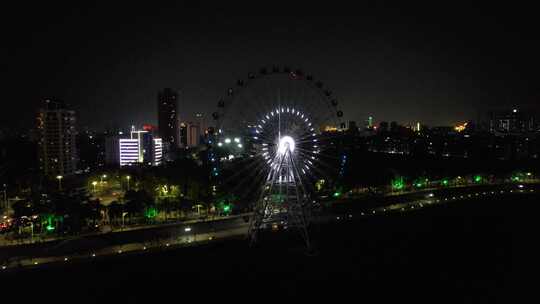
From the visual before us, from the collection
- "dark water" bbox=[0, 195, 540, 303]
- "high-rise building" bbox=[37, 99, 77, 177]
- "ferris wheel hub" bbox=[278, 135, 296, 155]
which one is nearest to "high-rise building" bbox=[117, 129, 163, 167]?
"high-rise building" bbox=[37, 99, 77, 177]

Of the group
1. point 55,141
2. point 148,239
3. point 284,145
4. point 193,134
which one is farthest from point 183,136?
point 284,145

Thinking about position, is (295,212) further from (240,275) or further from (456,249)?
(456,249)

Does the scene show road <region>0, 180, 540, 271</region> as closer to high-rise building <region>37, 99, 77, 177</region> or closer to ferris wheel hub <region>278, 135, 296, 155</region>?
ferris wheel hub <region>278, 135, 296, 155</region>

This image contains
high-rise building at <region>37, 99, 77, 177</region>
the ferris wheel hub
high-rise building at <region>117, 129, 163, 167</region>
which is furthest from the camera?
high-rise building at <region>117, 129, 163, 167</region>

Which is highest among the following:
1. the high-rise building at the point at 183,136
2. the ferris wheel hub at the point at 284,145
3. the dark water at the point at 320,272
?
the high-rise building at the point at 183,136

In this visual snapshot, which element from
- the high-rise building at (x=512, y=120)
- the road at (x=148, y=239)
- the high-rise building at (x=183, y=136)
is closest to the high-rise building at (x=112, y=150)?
the high-rise building at (x=183, y=136)

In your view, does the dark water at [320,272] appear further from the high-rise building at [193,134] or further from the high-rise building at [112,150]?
the high-rise building at [193,134]

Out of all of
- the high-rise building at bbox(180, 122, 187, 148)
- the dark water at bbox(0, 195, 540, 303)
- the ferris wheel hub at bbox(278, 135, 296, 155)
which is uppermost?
the high-rise building at bbox(180, 122, 187, 148)
